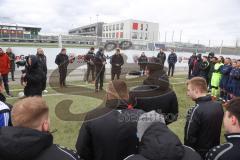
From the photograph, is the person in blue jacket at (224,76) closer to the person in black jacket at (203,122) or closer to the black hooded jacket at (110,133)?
the person in black jacket at (203,122)

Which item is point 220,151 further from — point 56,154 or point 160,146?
point 56,154

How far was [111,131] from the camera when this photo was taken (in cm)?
263

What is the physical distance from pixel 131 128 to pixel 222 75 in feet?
29.9

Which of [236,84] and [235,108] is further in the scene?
[236,84]

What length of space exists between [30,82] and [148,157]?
225 inches

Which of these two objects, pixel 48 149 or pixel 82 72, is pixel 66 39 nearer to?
pixel 82 72

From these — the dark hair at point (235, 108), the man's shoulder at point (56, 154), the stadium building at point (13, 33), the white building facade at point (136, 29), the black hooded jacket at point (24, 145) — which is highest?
the white building facade at point (136, 29)

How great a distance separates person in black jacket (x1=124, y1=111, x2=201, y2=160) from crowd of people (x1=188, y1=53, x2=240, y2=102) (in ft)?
28.7

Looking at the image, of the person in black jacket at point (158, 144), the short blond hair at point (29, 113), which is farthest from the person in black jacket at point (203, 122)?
the short blond hair at point (29, 113)

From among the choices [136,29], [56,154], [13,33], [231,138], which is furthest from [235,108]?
[136,29]

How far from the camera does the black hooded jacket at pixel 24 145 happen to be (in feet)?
5.51

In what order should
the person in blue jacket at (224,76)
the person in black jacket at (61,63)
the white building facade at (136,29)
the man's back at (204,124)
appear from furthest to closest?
the white building facade at (136,29)
the person in black jacket at (61,63)
the person in blue jacket at (224,76)
the man's back at (204,124)

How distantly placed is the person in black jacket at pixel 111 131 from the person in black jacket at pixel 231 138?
857 millimetres

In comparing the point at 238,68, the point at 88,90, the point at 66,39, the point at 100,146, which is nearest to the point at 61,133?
the point at 100,146
